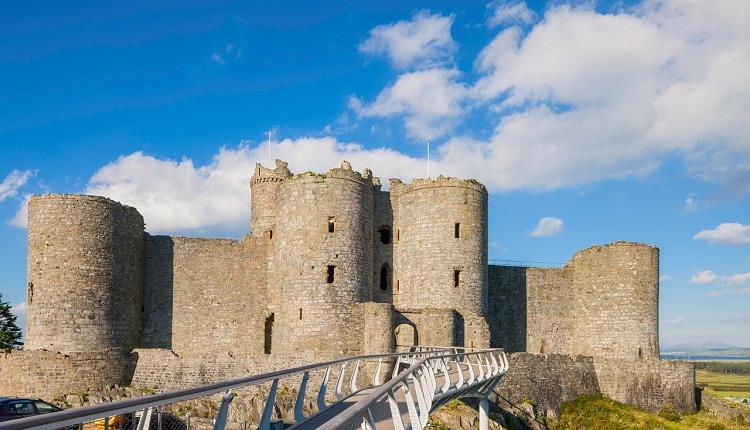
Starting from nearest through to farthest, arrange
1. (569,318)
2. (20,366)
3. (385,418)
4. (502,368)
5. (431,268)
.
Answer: (385,418) < (502,368) < (20,366) < (431,268) < (569,318)

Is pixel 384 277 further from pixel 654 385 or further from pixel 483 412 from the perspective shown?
pixel 654 385

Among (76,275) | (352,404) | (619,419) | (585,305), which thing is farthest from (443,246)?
(352,404)

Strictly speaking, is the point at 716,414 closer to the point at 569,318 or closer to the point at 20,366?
the point at 569,318

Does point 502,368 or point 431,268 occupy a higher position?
point 431,268

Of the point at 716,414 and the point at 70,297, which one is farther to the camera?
the point at 716,414

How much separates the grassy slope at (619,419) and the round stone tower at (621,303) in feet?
10.1

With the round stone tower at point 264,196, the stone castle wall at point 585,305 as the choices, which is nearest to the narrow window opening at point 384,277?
the round stone tower at point 264,196

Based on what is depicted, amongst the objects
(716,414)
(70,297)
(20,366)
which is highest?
(70,297)

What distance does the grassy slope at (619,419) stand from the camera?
31062 millimetres

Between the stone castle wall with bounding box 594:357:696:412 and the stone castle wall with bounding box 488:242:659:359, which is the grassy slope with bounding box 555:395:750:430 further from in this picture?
the stone castle wall with bounding box 488:242:659:359

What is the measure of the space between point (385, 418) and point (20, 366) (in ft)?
64.7

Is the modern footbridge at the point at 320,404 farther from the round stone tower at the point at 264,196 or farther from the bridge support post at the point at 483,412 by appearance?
the round stone tower at the point at 264,196

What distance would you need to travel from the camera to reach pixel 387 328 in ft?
98.3

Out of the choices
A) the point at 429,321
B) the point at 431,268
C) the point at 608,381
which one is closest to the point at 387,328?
the point at 429,321
